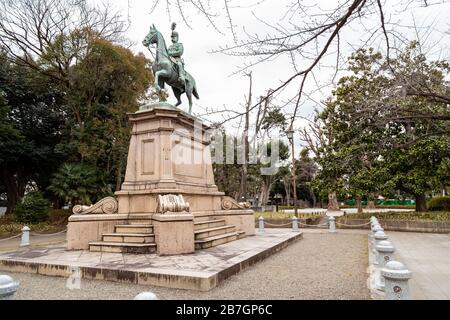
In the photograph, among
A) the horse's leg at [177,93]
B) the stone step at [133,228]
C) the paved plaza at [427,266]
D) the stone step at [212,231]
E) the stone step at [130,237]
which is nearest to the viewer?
the paved plaza at [427,266]

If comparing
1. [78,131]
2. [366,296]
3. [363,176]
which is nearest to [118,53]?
[78,131]

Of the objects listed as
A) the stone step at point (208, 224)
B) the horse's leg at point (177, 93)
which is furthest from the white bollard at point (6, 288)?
the horse's leg at point (177, 93)

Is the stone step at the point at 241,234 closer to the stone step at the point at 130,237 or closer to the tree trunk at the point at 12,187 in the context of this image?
the stone step at the point at 130,237

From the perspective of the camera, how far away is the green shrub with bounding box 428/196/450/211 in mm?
22500

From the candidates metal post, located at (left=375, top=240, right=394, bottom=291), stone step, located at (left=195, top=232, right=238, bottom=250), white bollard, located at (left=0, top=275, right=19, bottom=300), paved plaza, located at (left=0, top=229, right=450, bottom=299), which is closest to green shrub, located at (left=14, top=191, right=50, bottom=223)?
paved plaza, located at (left=0, top=229, right=450, bottom=299)

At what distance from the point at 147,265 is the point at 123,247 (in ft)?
5.87

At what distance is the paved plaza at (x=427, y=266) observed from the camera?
215 inches

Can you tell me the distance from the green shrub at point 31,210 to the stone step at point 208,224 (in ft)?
47.3

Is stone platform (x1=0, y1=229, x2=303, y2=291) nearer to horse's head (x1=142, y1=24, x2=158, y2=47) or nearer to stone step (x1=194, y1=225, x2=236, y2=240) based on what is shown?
stone step (x1=194, y1=225, x2=236, y2=240)

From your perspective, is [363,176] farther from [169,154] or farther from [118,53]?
[118,53]

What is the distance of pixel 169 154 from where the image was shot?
9453mm

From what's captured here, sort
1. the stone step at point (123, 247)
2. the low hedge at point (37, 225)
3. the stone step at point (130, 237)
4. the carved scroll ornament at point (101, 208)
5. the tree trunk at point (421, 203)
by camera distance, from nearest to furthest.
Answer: the stone step at point (123, 247), the stone step at point (130, 237), the carved scroll ornament at point (101, 208), the low hedge at point (37, 225), the tree trunk at point (421, 203)

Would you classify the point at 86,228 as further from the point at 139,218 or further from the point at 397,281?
the point at 397,281
